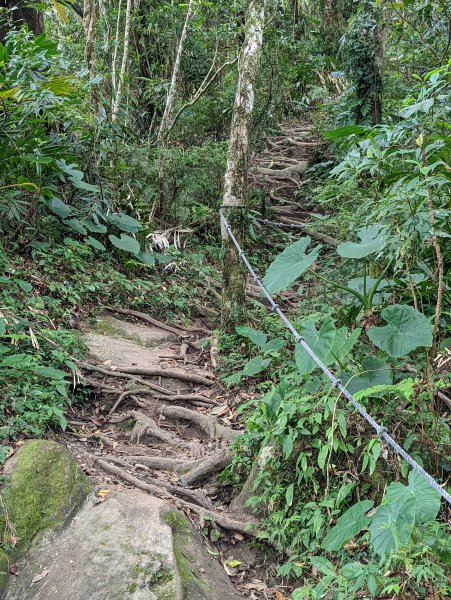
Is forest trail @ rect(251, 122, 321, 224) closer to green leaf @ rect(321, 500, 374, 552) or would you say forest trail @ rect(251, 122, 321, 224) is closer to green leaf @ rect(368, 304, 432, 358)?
green leaf @ rect(368, 304, 432, 358)

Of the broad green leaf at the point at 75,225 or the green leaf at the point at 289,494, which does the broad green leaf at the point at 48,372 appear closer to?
the green leaf at the point at 289,494

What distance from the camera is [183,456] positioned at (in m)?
3.93

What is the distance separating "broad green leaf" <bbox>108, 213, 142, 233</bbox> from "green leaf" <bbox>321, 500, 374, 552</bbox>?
5.02 m

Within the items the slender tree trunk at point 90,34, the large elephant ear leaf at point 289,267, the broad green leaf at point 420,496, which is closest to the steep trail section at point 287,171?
the slender tree trunk at point 90,34

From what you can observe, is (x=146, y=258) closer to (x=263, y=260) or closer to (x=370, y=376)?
(x=263, y=260)

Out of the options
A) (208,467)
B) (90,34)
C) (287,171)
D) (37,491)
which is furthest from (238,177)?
(287,171)

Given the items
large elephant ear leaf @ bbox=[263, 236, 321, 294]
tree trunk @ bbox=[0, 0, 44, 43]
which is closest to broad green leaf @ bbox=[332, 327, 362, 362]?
large elephant ear leaf @ bbox=[263, 236, 321, 294]

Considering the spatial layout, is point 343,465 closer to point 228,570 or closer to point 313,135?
point 228,570

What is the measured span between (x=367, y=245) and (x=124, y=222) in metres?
4.01

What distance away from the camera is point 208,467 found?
144 inches

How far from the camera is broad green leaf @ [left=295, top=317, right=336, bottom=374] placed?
2934 mm

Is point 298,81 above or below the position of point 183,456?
above

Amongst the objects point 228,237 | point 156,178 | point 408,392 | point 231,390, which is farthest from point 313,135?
point 408,392

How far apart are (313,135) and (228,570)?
30.6ft
